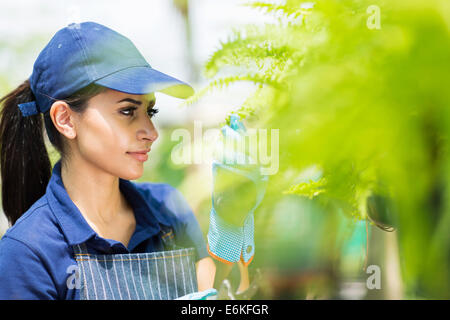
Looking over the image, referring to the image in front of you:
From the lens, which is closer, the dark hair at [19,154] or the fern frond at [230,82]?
the fern frond at [230,82]

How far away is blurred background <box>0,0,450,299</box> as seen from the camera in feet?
1.70

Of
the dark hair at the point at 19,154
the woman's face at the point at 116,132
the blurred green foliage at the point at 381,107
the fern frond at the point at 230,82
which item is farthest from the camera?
the dark hair at the point at 19,154

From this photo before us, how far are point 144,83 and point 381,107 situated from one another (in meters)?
0.59

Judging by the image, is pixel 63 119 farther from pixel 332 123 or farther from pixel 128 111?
pixel 332 123

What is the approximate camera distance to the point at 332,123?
52cm

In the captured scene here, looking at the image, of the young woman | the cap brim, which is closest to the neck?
the young woman

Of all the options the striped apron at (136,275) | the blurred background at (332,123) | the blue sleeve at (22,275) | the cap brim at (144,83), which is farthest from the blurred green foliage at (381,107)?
the blue sleeve at (22,275)

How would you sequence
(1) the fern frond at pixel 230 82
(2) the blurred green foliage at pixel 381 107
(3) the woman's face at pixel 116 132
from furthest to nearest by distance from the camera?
(3) the woman's face at pixel 116 132
(1) the fern frond at pixel 230 82
(2) the blurred green foliage at pixel 381 107

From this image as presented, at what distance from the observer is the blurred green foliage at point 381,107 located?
0.51 m

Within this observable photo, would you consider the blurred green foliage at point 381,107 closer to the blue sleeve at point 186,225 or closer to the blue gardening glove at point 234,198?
the blue gardening glove at point 234,198

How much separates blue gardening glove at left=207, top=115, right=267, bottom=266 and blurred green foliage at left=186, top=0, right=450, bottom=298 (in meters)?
0.08

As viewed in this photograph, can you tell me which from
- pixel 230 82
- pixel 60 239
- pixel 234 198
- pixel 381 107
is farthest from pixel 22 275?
pixel 381 107

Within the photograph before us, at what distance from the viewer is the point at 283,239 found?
113 centimetres
